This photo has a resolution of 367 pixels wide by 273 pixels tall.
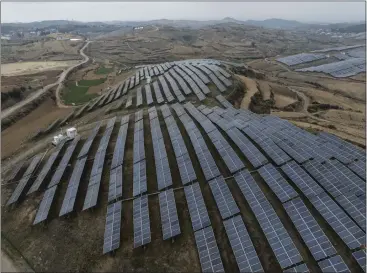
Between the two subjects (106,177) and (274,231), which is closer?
(274,231)

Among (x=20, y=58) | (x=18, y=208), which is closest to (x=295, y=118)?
(x=18, y=208)

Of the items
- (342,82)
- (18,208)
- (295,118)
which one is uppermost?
(18,208)

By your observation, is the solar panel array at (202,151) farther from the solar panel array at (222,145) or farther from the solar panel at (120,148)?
the solar panel at (120,148)

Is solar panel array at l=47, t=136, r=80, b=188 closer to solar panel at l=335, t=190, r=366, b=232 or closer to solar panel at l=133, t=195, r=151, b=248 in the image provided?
solar panel at l=133, t=195, r=151, b=248

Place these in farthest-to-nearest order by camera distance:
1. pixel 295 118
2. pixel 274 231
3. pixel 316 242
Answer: pixel 295 118 < pixel 274 231 < pixel 316 242

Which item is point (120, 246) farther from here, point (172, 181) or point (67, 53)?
point (67, 53)

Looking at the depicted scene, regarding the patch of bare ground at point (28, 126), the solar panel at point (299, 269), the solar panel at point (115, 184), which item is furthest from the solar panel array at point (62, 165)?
the solar panel at point (299, 269)

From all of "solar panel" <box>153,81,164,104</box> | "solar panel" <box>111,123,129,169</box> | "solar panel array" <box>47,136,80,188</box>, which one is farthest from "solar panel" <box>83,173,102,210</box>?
"solar panel" <box>153,81,164,104</box>
